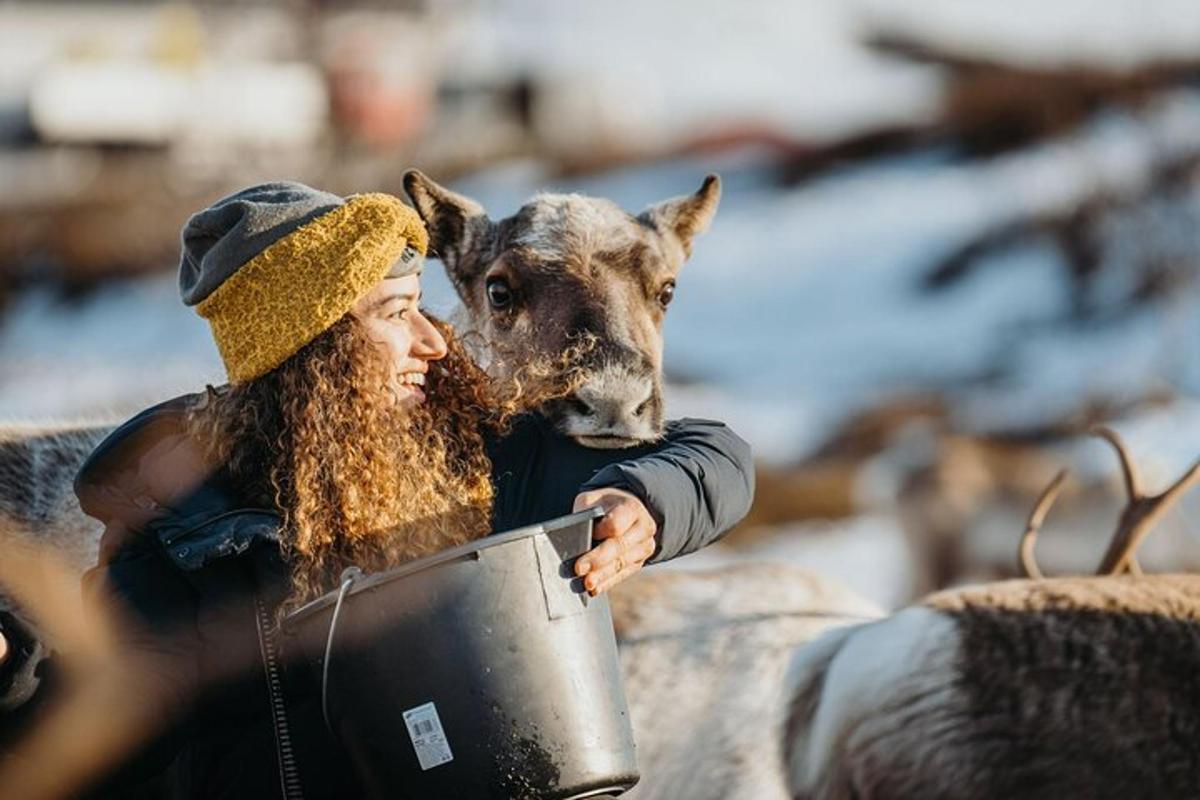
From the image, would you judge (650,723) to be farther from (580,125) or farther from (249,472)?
(580,125)

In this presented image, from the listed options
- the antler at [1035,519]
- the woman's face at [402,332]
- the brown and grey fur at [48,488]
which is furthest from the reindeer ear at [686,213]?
the woman's face at [402,332]

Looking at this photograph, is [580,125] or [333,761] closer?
[333,761]

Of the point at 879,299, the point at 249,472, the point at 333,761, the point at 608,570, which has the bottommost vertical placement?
the point at 879,299

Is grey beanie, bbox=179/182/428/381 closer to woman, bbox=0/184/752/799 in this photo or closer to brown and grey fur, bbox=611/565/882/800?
woman, bbox=0/184/752/799

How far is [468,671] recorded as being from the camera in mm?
2744

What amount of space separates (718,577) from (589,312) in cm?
106

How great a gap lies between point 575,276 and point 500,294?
0.73ft

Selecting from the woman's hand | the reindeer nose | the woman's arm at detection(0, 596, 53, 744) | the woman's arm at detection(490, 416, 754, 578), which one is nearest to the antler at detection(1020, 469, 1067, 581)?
the reindeer nose

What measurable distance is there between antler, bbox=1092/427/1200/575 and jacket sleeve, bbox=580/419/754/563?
2.01 metres

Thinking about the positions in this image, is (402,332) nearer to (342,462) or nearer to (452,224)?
(342,462)

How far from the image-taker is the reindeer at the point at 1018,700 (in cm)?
388

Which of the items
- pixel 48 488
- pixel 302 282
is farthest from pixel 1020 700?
pixel 48 488

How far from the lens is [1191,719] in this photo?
12.7 feet

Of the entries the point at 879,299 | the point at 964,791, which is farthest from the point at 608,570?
the point at 879,299
